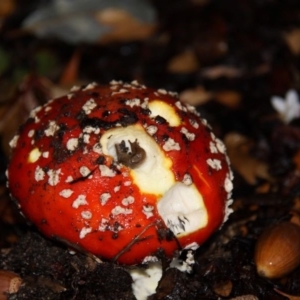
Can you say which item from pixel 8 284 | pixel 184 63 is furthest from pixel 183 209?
pixel 184 63

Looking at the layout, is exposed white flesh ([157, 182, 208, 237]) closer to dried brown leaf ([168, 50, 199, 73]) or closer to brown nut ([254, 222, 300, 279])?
brown nut ([254, 222, 300, 279])

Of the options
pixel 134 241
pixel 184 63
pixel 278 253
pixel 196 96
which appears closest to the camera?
pixel 134 241

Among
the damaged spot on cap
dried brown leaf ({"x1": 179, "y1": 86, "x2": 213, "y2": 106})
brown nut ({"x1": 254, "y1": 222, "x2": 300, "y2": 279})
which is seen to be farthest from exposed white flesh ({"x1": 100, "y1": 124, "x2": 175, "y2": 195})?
dried brown leaf ({"x1": 179, "y1": 86, "x2": 213, "y2": 106})

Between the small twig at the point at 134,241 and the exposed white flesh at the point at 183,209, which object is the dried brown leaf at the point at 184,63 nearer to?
the exposed white flesh at the point at 183,209

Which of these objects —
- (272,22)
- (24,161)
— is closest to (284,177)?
(24,161)

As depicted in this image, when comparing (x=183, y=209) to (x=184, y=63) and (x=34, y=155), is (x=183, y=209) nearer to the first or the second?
(x=34, y=155)

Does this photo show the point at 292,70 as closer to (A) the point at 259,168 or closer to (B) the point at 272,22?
(B) the point at 272,22

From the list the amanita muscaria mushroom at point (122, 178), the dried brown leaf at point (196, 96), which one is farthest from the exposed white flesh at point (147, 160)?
the dried brown leaf at point (196, 96)

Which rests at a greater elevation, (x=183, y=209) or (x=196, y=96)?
(x=183, y=209)
